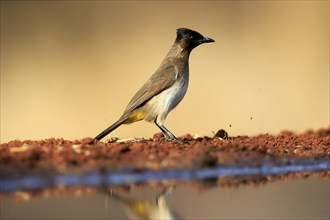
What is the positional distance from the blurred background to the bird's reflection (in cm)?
875

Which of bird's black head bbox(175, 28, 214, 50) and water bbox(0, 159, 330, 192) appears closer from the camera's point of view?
water bbox(0, 159, 330, 192)

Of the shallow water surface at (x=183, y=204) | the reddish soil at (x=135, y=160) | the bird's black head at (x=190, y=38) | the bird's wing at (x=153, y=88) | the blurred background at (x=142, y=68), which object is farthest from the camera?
the blurred background at (x=142, y=68)

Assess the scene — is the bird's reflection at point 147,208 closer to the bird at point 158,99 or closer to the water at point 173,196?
the water at point 173,196

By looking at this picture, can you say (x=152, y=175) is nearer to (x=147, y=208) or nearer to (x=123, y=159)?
(x=123, y=159)

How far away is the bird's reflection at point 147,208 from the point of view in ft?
7.83

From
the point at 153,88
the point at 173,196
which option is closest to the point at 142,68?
the point at 153,88

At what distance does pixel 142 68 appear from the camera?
1170 centimetres

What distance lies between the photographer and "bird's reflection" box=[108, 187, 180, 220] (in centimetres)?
239

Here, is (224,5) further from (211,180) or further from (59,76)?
(211,180)

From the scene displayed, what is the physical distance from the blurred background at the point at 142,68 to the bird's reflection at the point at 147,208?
8.75m

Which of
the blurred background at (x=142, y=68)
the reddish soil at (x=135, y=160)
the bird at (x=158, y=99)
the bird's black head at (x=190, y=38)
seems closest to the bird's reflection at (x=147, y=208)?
the reddish soil at (x=135, y=160)

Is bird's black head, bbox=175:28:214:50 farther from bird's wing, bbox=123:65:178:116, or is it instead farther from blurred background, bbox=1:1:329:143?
blurred background, bbox=1:1:329:143

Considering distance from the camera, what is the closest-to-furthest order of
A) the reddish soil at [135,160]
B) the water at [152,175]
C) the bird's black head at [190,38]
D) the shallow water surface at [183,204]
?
the shallow water surface at [183,204], the water at [152,175], the reddish soil at [135,160], the bird's black head at [190,38]

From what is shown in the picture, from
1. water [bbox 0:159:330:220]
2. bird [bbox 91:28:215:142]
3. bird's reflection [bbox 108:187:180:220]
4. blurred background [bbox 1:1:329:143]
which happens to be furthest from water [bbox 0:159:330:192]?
blurred background [bbox 1:1:329:143]
